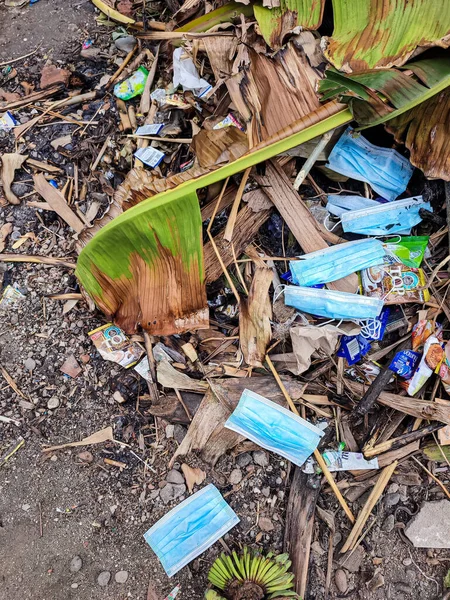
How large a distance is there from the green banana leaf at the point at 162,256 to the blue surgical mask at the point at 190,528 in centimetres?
60

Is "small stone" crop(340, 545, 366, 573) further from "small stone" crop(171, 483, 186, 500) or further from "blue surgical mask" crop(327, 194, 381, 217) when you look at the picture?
"blue surgical mask" crop(327, 194, 381, 217)

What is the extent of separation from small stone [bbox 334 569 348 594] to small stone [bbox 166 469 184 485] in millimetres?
621

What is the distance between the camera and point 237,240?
5.90 ft

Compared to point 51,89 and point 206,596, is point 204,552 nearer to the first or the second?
point 206,596

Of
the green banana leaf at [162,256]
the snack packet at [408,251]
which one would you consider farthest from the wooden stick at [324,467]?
the snack packet at [408,251]

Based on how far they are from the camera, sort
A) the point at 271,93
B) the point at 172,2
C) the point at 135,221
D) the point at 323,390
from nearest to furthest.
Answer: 1. the point at 135,221
2. the point at 271,93
3. the point at 323,390
4. the point at 172,2

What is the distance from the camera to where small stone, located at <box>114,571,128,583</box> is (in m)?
1.67

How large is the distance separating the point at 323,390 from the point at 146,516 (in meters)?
0.77

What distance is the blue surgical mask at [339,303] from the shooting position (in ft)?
5.61

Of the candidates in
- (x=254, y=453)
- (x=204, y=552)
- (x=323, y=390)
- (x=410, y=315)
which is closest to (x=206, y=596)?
(x=204, y=552)

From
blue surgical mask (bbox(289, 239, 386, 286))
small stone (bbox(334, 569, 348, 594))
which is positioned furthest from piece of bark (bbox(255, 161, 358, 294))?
small stone (bbox(334, 569, 348, 594))

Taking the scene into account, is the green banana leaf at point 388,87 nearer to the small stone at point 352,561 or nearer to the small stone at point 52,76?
the small stone at point 52,76

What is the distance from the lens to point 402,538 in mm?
1722

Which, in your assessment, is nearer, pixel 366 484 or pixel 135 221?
pixel 135 221
